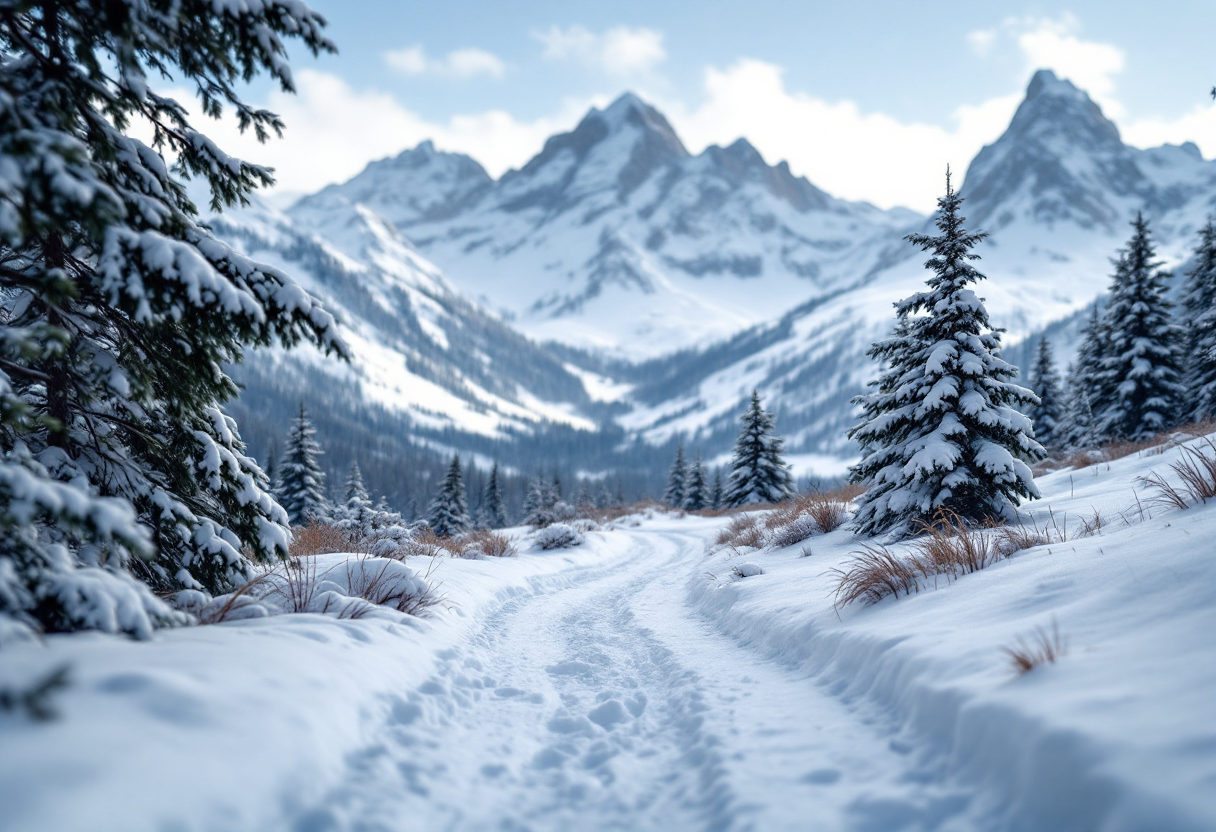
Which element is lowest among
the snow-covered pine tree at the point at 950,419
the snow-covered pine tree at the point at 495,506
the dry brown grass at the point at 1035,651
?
the snow-covered pine tree at the point at 495,506

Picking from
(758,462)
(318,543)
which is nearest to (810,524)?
(318,543)

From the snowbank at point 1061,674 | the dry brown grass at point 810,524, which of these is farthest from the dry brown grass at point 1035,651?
the dry brown grass at point 810,524

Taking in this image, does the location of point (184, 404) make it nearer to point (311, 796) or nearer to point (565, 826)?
point (311, 796)

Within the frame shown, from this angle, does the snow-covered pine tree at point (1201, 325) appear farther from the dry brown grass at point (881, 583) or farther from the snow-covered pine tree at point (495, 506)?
the snow-covered pine tree at point (495, 506)

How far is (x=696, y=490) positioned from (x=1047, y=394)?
24807mm

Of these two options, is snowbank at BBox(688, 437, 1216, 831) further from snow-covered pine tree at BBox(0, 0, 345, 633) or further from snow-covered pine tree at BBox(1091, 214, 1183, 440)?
snow-covered pine tree at BBox(1091, 214, 1183, 440)

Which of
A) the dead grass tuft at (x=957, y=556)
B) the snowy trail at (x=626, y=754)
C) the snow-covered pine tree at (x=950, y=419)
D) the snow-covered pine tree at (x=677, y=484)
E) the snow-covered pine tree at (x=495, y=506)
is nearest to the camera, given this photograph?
the snowy trail at (x=626, y=754)

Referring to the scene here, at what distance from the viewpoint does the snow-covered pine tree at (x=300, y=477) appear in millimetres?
30750

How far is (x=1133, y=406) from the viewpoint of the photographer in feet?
81.9

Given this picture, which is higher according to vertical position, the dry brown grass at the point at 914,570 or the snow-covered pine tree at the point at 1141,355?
the snow-covered pine tree at the point at 1141,355

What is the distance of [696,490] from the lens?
47438 mm

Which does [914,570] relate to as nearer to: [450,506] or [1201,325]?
[1201,325]

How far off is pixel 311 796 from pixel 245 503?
129 inches

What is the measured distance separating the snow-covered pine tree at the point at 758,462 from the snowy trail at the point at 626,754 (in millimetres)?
31570
